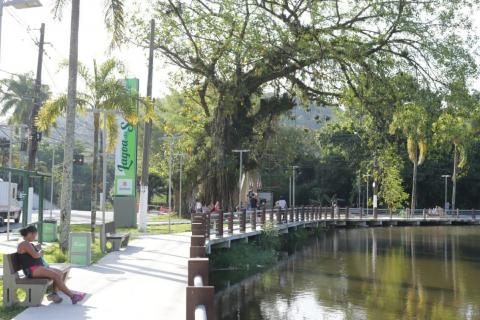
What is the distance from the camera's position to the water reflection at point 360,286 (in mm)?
16750

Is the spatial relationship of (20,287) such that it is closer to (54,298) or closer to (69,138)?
(54,298)

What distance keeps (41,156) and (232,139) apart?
7259 centimetres

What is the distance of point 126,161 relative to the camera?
31.9 metres

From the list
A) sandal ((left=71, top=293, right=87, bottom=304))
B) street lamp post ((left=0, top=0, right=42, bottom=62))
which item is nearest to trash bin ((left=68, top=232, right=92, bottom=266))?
sandal ((left=71, top=293, right=87, bottom=304))

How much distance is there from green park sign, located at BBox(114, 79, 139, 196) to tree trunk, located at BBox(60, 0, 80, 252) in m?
13.8

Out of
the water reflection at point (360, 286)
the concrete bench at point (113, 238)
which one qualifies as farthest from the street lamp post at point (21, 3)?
the water reflection at point (360, 286)

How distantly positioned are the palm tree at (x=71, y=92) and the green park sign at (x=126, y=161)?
13527mm

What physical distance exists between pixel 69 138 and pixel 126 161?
14.1 m

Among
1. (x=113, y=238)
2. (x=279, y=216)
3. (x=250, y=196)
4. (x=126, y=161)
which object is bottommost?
(x=113, y=238)

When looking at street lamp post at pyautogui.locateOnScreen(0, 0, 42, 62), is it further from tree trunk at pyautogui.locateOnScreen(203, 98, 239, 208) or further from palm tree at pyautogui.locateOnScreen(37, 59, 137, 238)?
tree trunk at pyautogui.locateOnScreen(203, 98, 239, 208)

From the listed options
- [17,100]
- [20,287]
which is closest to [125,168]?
[20,287]

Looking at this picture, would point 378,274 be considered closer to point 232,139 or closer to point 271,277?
point 271,277

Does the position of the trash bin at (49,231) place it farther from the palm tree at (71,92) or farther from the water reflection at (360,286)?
the water reflection at (360,286)

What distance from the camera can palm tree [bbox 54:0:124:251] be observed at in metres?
17.8
